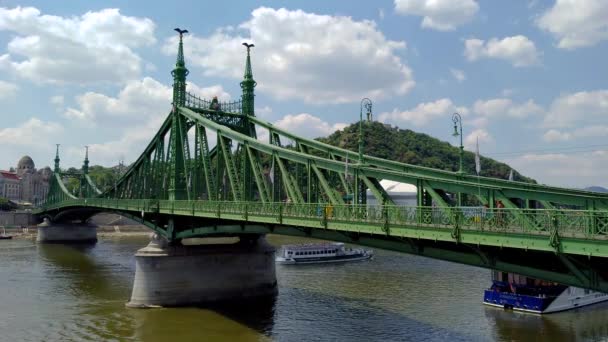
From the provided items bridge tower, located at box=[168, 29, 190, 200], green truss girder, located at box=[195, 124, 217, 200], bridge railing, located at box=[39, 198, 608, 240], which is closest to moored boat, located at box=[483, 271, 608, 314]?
bridge railing, located at box=[39, 198, 608, 240]

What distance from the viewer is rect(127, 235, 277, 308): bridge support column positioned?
4106 cm

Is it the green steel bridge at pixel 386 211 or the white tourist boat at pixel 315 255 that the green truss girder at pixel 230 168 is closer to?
the green steel bridge at pixel 386 211

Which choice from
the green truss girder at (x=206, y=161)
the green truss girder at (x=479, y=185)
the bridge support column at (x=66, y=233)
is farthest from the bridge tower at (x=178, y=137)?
the bridge support column at (x=66, y=233)

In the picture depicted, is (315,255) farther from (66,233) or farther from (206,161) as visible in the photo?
(66,233)

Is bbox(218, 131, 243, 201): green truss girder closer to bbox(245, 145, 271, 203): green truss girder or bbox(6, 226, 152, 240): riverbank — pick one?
bbox(245, 145, 271, 203): green truss girder

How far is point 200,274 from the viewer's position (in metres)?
42.7

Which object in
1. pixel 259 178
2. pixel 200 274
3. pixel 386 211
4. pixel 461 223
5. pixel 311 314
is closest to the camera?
pixel 461 223

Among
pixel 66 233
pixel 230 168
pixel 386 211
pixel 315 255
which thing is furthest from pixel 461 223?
pixel 66 233

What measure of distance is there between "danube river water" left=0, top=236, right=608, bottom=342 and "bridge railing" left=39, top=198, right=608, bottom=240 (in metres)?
9.53

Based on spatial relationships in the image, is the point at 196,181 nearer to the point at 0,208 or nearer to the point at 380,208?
the point at 380,208

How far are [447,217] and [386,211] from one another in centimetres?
287

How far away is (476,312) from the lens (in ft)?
125

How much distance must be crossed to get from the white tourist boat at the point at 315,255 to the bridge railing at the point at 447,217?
35596 mm

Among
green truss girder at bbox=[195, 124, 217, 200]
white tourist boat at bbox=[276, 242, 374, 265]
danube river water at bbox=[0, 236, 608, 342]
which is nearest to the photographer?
danube river water at bbox=[0, 236, 608, 342]
